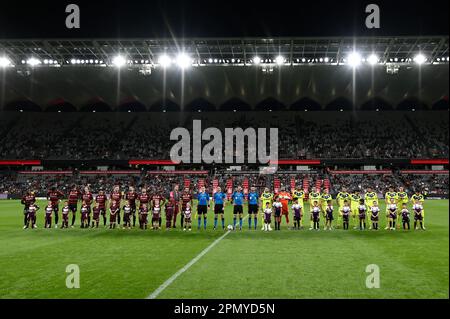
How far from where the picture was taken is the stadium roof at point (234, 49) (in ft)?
81.0

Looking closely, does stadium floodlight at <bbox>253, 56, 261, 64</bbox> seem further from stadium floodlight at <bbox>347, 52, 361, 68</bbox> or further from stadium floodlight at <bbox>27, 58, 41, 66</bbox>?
stadium floodlight at <bbox>27, 58, 41, 66</bbox>

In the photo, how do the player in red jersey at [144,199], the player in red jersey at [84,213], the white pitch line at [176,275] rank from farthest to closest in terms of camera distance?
the player in red jersey at [84,213] → the player in red jersey at [144,199] → the white pitch line at [176,275]

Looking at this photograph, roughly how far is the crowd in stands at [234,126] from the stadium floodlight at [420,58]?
24012mm

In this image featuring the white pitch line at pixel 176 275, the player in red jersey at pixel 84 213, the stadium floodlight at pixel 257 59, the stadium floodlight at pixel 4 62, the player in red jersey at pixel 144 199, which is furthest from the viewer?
the stadium floodlight at pixel 257 59

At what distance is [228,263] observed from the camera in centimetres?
952

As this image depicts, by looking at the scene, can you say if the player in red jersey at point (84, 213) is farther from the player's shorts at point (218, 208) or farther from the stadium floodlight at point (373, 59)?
the stadium floodlight at point (373, 59)

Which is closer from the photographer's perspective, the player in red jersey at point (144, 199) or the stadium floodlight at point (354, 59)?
the player in red jersey at point (144, 199)

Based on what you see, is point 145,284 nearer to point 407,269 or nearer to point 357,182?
point 407,269

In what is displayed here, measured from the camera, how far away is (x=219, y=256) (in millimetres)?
10461

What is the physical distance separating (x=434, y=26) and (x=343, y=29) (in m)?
2.20

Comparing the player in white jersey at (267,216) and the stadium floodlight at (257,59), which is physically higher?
the stadium floodlight at (257,59)

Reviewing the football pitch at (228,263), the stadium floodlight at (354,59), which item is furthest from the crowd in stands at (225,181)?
Answer: the football pitch at (228,263)

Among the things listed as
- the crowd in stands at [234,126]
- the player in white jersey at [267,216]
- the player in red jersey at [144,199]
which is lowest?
the player in white jersey at [267,216]

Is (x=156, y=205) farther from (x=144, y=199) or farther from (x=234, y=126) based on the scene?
(x=234, y=126)
